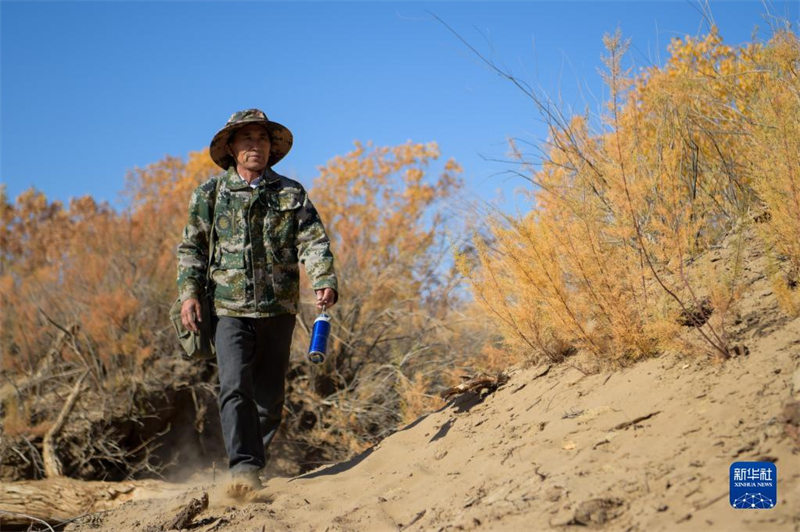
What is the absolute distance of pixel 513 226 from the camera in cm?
464

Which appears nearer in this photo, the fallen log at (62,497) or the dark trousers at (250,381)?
the dark trousers at (250,381)

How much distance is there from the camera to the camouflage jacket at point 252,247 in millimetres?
4621

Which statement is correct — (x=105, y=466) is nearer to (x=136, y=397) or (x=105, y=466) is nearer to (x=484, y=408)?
(x=136, y=397)

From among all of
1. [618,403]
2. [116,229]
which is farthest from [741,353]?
[116,229]

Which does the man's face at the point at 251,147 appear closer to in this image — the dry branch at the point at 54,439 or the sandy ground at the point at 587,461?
the sandy ground at the point at 587,461

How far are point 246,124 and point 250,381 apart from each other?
174cm

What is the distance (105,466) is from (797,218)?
281 inches

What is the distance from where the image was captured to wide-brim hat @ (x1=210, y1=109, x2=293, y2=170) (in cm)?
483

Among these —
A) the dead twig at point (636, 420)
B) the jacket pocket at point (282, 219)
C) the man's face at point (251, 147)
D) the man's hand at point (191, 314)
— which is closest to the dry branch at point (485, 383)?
the jacket pocket at point (282, 219)

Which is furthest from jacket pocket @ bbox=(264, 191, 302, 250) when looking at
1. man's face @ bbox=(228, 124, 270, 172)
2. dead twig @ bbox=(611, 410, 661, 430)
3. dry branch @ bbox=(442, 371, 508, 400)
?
dead twig @ bbox=(611, 410, 661, 430)

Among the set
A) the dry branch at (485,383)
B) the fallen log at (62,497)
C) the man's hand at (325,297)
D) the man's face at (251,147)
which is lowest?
the fallen log at (62,497)

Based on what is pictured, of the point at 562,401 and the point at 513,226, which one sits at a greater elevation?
the point at 513,226

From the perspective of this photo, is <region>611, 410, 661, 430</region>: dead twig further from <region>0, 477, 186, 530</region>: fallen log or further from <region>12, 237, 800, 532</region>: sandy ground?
<region>0, 477, 186, 530</region>: fallen log

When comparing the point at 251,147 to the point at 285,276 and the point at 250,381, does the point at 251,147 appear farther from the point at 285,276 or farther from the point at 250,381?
the point at 250,381
